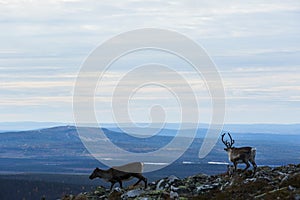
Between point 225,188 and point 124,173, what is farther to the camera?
point 124,173

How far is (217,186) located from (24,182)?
136 metres

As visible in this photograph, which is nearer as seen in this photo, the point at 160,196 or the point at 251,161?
the point at 160,196

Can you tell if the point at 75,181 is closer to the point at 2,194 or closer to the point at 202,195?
the point at 2,194

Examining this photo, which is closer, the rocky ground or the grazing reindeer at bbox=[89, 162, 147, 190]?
the rocky ground

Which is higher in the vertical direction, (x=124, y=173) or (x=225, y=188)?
(x=124, y=173)

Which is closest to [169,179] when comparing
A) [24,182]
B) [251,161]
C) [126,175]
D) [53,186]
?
[126,175]

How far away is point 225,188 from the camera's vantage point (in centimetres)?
3188

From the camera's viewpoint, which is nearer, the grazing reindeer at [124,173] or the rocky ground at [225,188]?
the rocky ground at [225,188]

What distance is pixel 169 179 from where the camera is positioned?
121 feet

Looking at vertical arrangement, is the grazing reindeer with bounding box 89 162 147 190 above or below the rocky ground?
above

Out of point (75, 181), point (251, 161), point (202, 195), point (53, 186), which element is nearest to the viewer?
point (202, 195)

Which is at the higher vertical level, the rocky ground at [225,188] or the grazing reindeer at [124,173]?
the grazing reindeer at [124,173]

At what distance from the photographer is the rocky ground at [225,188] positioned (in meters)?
29.5

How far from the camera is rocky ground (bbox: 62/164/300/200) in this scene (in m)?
29.5
